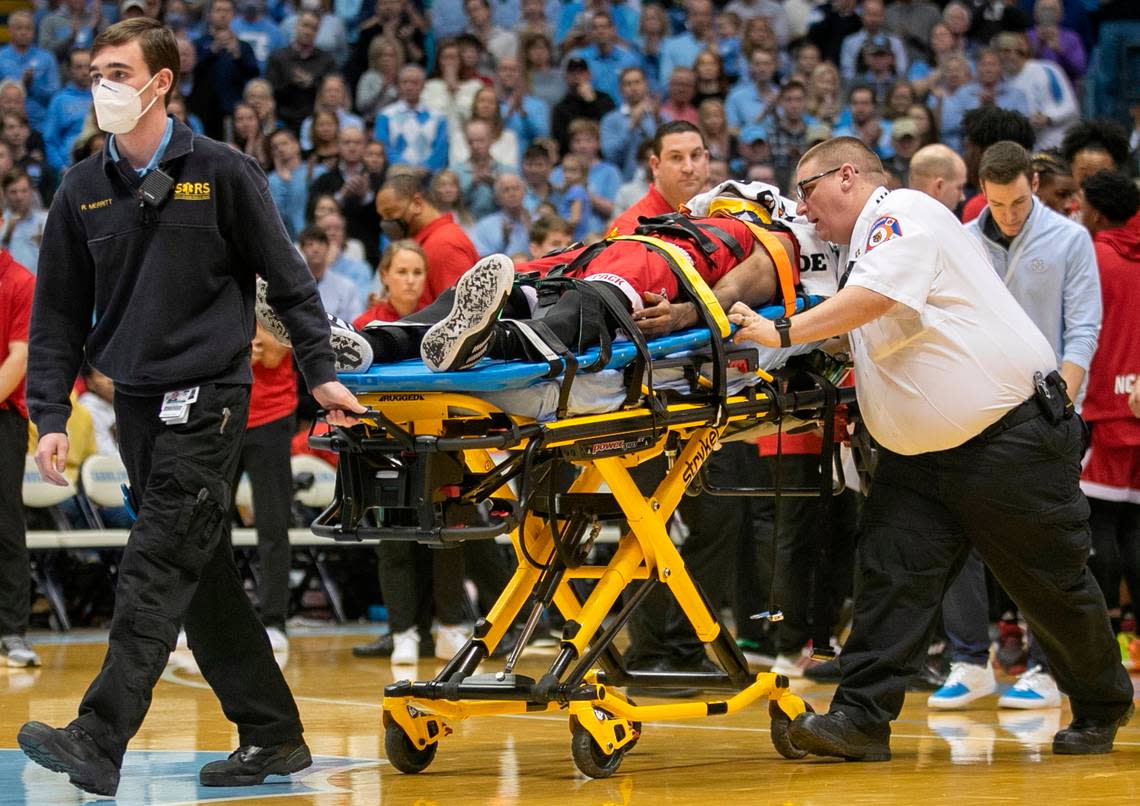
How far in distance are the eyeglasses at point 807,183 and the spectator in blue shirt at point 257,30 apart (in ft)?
31.8

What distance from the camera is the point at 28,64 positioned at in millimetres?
13875

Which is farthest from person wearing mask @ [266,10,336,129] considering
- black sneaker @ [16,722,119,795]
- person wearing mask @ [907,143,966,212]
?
black sneaker @ [16,722,119,795]

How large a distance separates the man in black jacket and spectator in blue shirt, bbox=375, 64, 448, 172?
8.87m

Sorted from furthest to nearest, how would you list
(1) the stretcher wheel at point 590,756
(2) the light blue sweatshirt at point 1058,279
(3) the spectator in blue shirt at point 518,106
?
(3) the spectator in blue shirt at point 518,106 < (2) the light blue sweatshirt at point 1058,279 < (1) the stretcher wheel at point 590,756

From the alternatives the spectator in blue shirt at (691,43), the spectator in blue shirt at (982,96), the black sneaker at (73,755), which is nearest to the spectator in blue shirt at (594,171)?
the spectator in blue shirt at (691,43)

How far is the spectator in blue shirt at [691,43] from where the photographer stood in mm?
15117

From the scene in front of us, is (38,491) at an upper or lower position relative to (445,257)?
lower

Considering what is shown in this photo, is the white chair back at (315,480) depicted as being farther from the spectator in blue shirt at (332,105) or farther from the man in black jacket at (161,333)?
the man in black jacket at (161,333)

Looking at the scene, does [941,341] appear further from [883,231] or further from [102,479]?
[102,479]

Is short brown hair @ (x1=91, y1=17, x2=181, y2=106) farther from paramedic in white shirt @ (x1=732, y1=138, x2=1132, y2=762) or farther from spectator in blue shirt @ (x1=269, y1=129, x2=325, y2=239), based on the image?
spectator in blue shirt @ (x1=269, y1=129, x2=325, y2=239)

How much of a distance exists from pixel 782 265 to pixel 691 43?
9825 mm

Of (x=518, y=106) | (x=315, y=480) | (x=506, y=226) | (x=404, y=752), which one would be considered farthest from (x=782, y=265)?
(x=518, y=106)

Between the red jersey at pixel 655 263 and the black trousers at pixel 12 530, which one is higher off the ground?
the red jersey at pixel 655 263

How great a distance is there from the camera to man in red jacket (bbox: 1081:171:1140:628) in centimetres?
723
